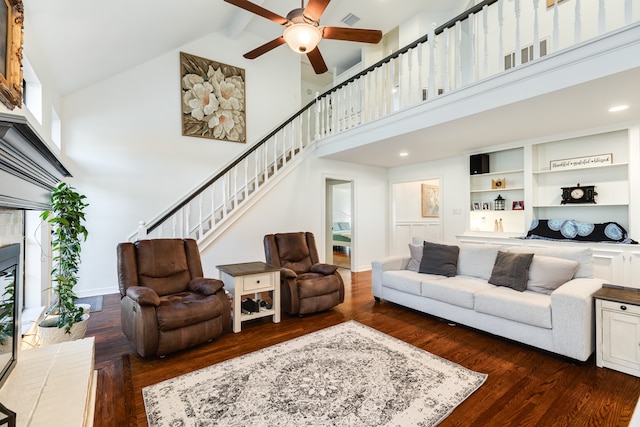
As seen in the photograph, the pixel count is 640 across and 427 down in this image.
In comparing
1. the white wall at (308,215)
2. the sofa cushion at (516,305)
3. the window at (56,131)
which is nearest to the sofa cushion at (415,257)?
the sofa cushion at (516,305)

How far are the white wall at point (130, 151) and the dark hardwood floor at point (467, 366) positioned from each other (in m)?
1.44

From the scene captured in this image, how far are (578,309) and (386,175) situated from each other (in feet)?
15.9

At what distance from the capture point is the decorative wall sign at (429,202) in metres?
7.05

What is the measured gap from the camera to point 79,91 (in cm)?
446

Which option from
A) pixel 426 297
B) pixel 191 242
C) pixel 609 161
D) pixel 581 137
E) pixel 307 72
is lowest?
pixel 426 297

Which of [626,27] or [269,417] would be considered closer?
[269,417]

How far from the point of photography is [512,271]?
3094 mm

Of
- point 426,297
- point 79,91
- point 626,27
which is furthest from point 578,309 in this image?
point 79,91

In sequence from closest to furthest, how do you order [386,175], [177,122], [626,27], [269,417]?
[269,417] → [626,27] → [177,122] → [386,175]

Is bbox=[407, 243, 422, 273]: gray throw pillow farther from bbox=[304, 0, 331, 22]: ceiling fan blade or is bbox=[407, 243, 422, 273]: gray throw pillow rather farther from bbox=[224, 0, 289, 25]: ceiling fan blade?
bbox=[224, 0, 289, 25]: ceiling fan blade

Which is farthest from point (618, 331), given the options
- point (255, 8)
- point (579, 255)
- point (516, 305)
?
point (255, 8)

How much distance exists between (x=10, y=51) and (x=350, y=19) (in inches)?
217

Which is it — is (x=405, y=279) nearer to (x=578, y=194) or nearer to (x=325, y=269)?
(x=325, y=269)

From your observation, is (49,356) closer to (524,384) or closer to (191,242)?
(191,242)
